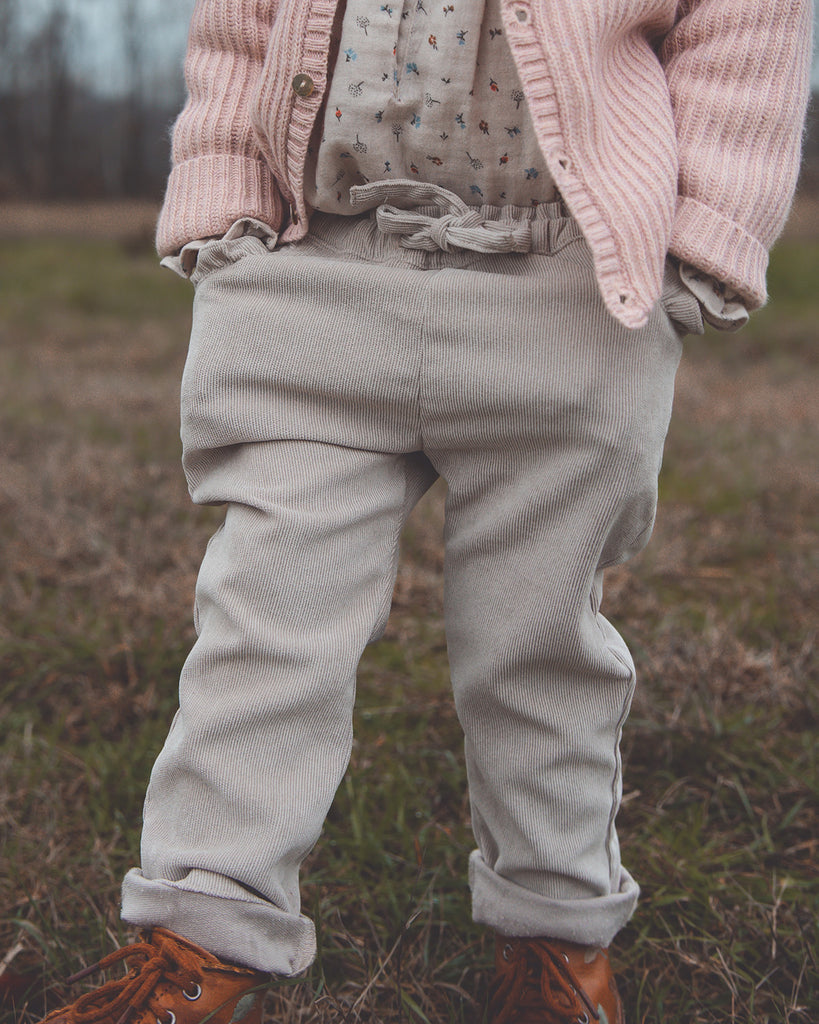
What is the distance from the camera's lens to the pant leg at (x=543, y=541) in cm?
100

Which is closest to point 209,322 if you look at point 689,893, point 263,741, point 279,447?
point 279,447

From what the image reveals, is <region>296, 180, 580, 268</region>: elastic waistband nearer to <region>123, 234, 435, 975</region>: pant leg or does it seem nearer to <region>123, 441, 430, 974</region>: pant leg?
<region>123, 234, 435, 975</region>: pant leg

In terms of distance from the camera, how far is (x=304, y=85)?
1036 millimetres

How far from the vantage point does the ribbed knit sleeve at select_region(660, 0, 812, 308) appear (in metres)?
0.97

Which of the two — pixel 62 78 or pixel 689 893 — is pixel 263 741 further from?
pixel 62 78

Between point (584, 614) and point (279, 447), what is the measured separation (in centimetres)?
38

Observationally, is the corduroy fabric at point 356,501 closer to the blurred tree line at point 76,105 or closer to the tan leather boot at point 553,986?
the tan leather boot at point 553,986

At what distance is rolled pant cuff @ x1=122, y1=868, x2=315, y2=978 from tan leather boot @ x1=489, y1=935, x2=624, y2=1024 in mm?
332

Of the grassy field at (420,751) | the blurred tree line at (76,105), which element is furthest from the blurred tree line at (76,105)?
the grassy field at (420,751)

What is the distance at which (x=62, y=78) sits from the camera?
23.2 meters

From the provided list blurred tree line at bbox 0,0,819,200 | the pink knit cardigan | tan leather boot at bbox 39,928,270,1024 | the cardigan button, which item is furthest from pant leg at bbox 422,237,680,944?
blurred tree line at bbox 0,0,819,200

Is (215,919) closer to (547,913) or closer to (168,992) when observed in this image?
(168,992)

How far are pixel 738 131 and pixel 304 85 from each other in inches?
17.9

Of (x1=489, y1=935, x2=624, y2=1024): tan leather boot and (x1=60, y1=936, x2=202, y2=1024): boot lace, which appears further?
(x1=489, y1=935, x2=624, y2=1024): tan leather boot
